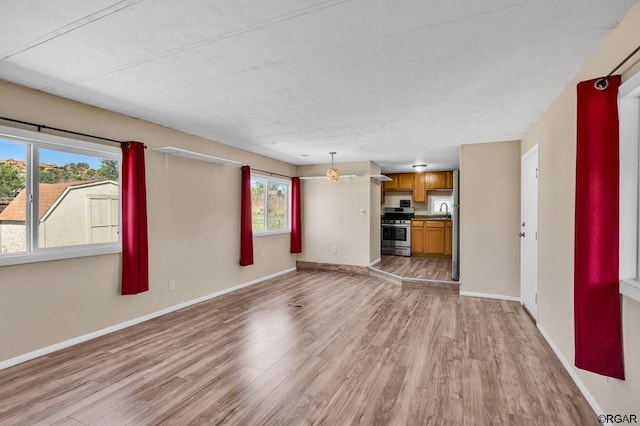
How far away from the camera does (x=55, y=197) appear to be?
310 centimetres

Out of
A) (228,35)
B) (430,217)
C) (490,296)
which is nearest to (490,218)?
(490,296)

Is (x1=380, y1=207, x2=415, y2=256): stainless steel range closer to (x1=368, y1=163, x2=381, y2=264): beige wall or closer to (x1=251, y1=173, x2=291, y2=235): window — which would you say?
(x1=368, y1=163, x2=381, y2=264): beige wall

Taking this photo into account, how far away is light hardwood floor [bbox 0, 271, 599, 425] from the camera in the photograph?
210 centimetres

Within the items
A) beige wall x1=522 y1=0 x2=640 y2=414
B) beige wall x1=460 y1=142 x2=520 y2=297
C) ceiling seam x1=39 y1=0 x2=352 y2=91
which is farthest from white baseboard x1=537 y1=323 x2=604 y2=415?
ceiling seam x1=39 y1=0 x2=352 y2=91

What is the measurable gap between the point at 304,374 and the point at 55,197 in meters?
2.87

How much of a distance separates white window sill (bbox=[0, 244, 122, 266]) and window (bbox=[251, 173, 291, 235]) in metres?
2.66

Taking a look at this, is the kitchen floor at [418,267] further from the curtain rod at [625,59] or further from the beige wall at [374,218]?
the curtain rod at [625,59]

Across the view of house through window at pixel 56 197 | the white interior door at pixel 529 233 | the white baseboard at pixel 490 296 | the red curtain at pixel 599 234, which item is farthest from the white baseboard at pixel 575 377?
the view of house through window at pixel 56 197

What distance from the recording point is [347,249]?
6.87 m

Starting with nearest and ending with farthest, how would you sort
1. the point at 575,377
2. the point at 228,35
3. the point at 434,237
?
the point at 228,35 → the point at 575,377 → the point at 434,237

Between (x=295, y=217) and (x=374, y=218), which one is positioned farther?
(x=374, y=218)

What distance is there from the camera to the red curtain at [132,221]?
3539mm

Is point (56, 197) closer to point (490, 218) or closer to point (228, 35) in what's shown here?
point (228, 35)

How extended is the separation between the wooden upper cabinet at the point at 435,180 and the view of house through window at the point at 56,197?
23.8 ft
